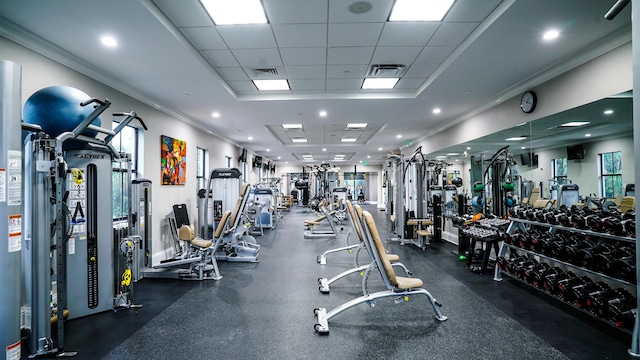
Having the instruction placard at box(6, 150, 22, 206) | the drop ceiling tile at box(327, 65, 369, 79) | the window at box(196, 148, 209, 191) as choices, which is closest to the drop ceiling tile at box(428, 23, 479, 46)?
the drop ceiling tile at box(327, 65, 369, 79)

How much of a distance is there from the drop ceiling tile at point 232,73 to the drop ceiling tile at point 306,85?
0.69 meters

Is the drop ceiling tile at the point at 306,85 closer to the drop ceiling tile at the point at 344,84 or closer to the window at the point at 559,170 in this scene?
the drop ceiling tile at the point at 344,84

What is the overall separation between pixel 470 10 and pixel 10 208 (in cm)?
393

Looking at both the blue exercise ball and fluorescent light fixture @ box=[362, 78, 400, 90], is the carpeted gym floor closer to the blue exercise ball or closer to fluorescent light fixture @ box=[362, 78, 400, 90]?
the blue exercise ball

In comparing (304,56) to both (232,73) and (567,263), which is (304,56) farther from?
(567,263)

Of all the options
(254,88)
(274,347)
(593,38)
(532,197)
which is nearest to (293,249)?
(254,88)

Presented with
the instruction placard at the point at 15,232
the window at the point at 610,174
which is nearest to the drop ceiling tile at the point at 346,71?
the window at the point at 610,174

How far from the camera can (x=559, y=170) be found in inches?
146

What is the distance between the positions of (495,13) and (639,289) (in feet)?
7.74

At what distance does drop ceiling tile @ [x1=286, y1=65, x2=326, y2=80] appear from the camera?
377 centimetres

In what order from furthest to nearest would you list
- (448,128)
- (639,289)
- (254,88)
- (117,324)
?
(448,128), (254,88), (117,324), (639,289)

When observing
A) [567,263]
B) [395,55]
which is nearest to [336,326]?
[567,263]

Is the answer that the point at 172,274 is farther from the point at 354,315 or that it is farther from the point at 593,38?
the point at 593,38

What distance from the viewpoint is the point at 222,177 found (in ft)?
20.9
